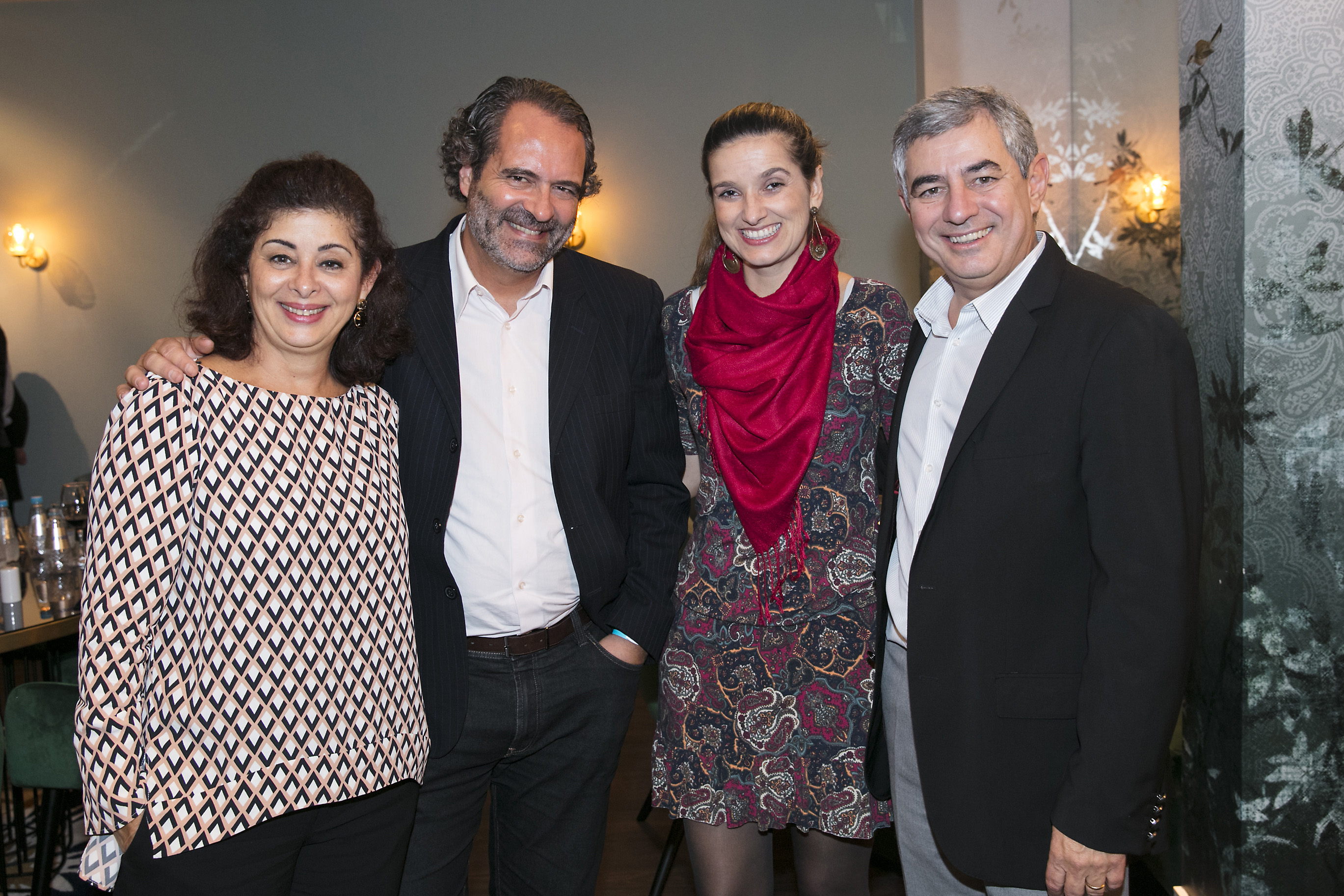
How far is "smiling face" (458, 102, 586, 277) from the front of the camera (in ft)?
6.55

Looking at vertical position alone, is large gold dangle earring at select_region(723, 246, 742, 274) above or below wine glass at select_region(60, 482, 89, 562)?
above

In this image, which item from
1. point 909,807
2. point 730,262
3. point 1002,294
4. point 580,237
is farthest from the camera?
point 580,237

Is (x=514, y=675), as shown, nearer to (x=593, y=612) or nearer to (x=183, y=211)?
(x=593, y=612)

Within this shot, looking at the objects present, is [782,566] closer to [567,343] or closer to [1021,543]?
[1021,543]

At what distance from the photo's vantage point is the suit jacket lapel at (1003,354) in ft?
4.89

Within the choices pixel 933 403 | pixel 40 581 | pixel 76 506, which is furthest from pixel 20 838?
pixel 933 403

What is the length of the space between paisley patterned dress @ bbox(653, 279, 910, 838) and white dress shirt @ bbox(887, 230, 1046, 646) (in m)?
0.16

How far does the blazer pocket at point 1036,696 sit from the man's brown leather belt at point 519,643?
945 mm

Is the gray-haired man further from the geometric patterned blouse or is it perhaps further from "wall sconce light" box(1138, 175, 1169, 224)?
"wall sconce light" box(1138, 175, 1169, 224)

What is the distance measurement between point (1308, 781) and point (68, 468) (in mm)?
7523

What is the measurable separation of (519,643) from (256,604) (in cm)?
65

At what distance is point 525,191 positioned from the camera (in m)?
2.02

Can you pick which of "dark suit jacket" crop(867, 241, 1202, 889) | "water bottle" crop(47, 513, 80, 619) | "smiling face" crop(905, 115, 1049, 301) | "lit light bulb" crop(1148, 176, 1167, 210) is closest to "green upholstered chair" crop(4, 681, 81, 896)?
"water bottle" crop(47, 513, 80, 619)

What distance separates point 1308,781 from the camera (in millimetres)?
1961
